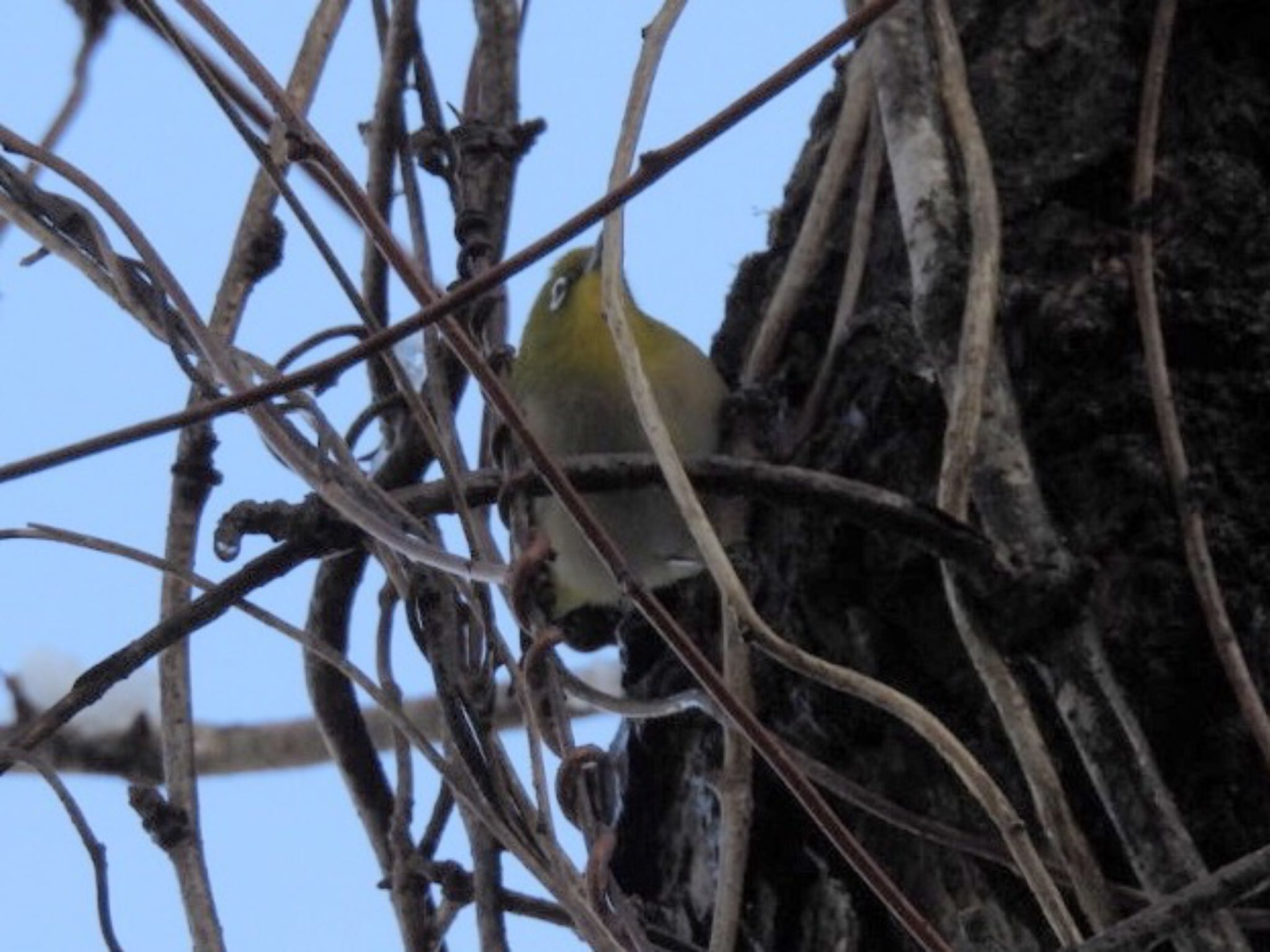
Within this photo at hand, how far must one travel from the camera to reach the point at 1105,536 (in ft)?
4.60

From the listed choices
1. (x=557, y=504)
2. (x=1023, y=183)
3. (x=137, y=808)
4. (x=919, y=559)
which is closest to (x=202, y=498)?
(x=137, y=808)

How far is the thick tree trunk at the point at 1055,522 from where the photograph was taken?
132cm

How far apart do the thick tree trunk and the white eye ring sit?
0.48 m

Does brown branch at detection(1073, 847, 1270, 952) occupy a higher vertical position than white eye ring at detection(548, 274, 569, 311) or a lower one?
lower

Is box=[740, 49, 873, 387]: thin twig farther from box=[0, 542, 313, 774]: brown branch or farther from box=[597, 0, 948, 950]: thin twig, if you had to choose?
box=[0, 542, 313, 774]: brown branch

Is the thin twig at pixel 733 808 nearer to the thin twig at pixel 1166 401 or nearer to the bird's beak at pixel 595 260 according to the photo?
the thin twig at pixel 1166 401

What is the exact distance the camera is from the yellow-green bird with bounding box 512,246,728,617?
6.09 feet

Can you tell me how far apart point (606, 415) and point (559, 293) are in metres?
0.29

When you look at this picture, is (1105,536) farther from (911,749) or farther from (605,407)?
(605,407)

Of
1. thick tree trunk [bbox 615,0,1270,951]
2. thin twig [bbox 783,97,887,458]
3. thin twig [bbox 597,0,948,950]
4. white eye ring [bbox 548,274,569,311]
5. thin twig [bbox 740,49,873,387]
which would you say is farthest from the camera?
white eye ring [bbox 548,274,569,311]

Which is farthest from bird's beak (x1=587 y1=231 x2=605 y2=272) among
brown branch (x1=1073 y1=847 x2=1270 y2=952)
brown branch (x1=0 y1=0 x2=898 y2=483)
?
brown branch (x1=1073 y1=847 x2=1270 y2=952)

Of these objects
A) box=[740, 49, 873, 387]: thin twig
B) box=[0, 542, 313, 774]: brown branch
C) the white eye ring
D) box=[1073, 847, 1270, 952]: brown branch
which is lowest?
box=[1073, 847, 1270, 952]: brown branch

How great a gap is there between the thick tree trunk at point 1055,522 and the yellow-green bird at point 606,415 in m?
0.15

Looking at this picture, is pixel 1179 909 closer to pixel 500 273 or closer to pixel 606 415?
pixel 500 273
